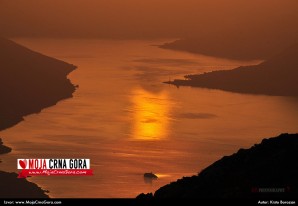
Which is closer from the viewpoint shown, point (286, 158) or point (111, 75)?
point (286, 158)

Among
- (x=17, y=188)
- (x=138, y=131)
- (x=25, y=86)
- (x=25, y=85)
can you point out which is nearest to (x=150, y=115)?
(x=138, y=131)

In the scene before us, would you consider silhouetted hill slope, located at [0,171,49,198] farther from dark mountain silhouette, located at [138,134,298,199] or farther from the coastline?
dark mountain silhouette, located at [138,134,298,199]

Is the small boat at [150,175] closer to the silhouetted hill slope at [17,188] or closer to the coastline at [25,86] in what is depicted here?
the silhouetted hill slope at [17,188]

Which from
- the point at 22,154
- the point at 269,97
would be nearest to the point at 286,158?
the point at 22,154

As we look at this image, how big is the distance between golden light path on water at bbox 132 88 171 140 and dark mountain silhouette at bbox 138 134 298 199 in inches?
2828

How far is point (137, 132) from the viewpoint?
4609 inches

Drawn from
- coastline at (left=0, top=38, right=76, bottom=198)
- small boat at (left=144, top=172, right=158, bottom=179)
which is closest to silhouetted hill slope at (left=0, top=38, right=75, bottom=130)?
coastline at (left=0, top=38, right=76, bottom=198)

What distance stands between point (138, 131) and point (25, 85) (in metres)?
58.6

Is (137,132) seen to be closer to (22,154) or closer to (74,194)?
(22,154)

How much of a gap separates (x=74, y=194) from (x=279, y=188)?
4532 cm

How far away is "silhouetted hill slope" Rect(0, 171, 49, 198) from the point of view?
256 ft

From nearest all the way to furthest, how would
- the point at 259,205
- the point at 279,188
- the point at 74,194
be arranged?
the point at 259,205, the point at 279,188, the point at 74,194

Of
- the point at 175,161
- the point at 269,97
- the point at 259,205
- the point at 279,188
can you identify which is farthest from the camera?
the point at 269,97

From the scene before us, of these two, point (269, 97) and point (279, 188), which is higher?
point (269, 97)
